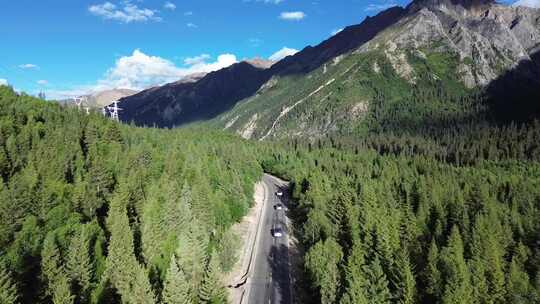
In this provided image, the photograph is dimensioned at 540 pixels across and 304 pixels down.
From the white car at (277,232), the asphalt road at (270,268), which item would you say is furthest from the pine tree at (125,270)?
the white car at (277,232)

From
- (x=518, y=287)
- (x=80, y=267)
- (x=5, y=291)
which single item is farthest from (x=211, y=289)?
(x=518, y=287)

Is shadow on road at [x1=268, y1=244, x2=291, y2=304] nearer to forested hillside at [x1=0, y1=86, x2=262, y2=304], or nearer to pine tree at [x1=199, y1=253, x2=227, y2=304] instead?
forested hillside at [x1=0, y1=86, x2=262, y2=304]

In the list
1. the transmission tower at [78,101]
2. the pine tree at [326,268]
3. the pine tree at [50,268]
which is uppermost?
the transmission tower at [78,101]

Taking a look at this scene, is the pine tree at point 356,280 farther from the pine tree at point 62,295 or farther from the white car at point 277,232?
the pine tree at point 62,295

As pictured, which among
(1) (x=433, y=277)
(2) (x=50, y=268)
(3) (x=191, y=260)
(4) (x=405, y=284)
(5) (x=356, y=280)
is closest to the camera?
(2) (x=50, y=268)

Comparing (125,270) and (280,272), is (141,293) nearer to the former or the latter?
(125,270)

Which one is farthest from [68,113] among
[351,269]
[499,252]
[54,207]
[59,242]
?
[499,252]
